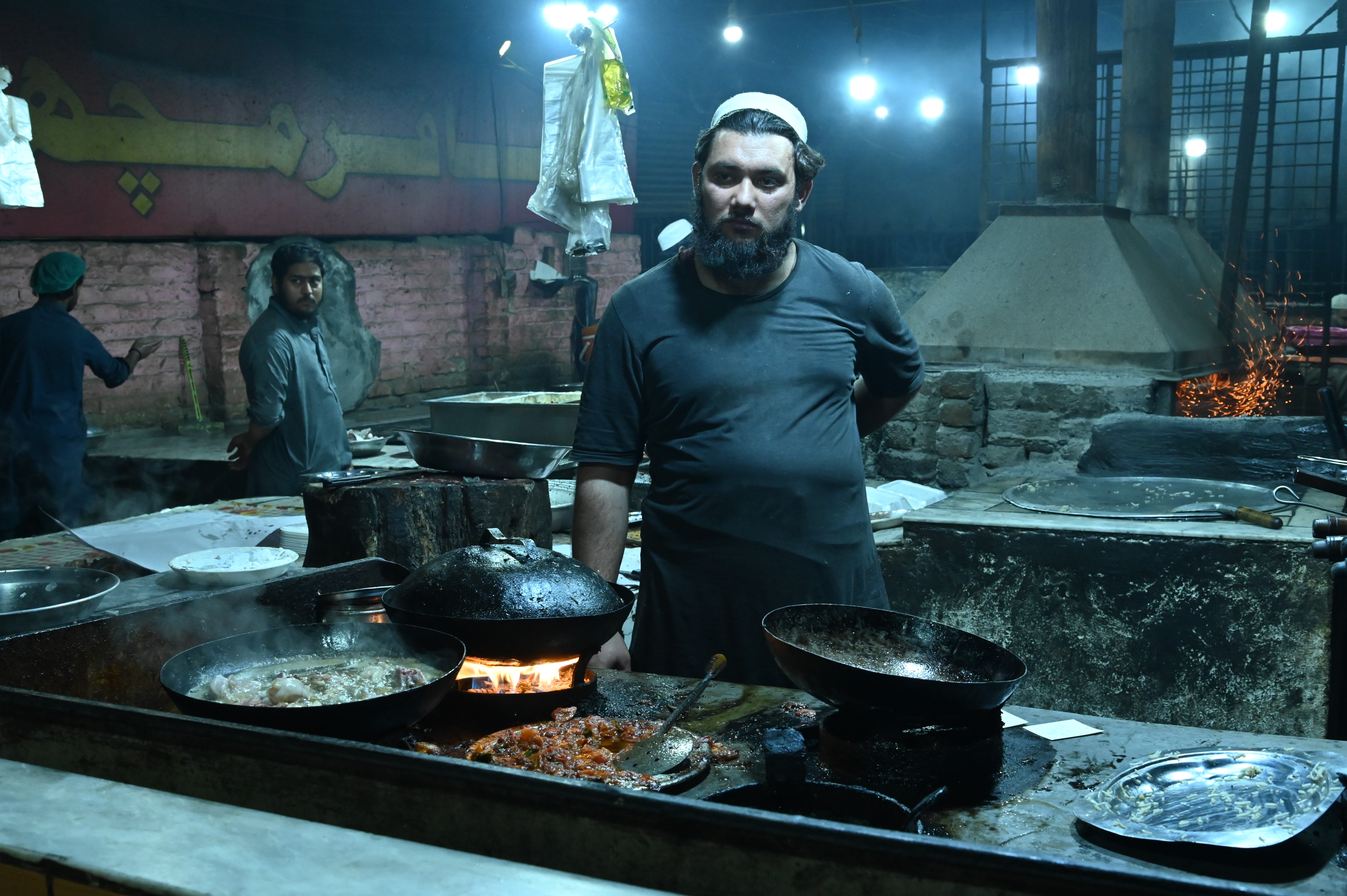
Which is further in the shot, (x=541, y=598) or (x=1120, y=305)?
(x=1120, y=305)

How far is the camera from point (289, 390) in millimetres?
4879

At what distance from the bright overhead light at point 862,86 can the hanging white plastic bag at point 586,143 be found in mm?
9421

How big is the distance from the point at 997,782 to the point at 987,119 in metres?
7.87

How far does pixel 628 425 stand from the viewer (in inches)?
98.2

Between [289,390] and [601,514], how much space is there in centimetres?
289

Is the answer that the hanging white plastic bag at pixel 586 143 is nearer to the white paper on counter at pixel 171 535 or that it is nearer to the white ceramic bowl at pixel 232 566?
the white paper on counter at pixel 171 535

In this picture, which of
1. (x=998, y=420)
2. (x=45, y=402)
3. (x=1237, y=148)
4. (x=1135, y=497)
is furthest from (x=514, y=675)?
(x=1237, y=148)

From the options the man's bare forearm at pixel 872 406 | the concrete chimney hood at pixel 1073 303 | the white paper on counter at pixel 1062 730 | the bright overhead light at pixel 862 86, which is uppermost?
the bright overhead light at pixel 862 86

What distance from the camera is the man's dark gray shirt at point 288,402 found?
4.77 m

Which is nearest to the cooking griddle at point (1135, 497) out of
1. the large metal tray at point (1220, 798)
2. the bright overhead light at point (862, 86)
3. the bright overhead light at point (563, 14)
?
the large metal tray at point (1220, 798)

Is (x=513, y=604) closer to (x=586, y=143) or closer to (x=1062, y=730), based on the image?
(x=1062, y=730)

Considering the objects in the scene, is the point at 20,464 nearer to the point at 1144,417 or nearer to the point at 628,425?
the point at 628,425

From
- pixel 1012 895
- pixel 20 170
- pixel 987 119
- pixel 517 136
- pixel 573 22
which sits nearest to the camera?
pixel 1012 895

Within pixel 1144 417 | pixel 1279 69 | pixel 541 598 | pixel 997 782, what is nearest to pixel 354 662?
pixel 541 598
